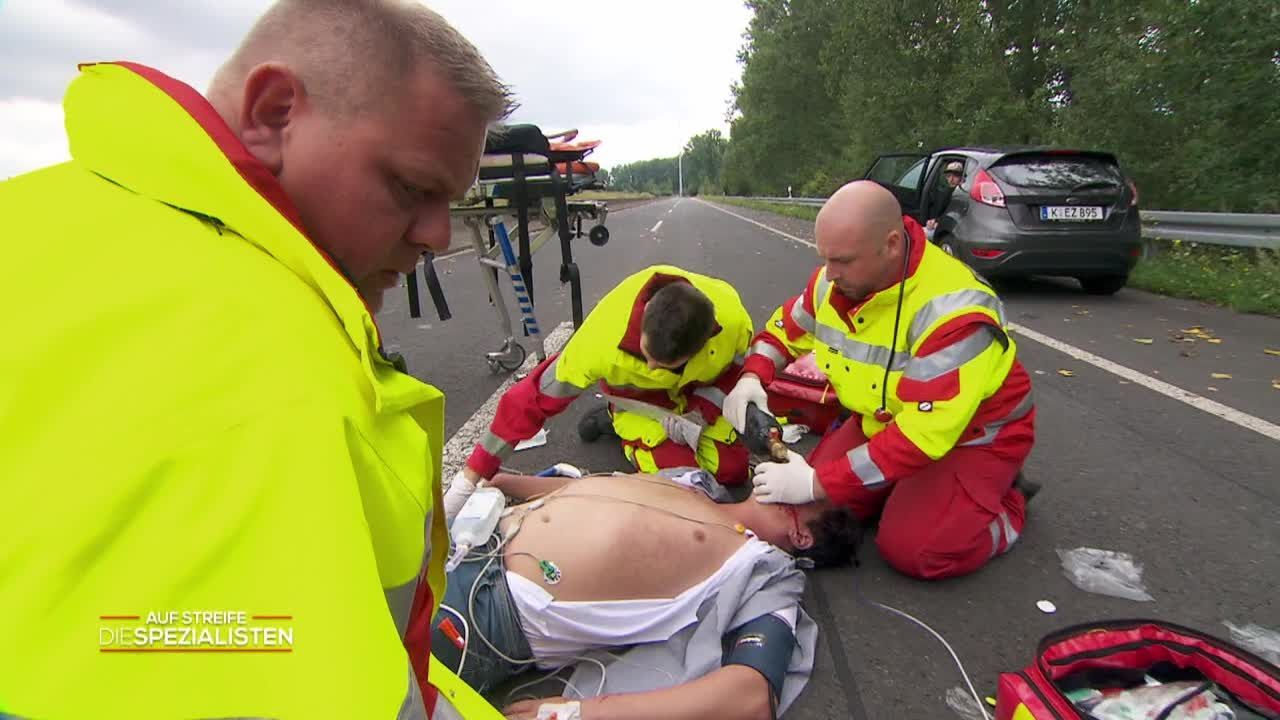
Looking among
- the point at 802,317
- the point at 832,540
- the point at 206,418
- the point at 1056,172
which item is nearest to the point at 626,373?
the point at 802,317

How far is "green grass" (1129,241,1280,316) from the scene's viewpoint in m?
6.25

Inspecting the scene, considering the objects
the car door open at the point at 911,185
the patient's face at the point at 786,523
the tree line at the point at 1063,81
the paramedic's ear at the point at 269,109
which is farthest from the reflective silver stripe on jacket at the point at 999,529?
the tree line at the point at 1063,81

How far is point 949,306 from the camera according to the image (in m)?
2.41

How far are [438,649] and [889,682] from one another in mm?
1230

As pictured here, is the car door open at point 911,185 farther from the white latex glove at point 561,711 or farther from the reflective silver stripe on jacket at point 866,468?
the white latex glove at point 561,711

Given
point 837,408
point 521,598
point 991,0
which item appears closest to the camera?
point 521,598

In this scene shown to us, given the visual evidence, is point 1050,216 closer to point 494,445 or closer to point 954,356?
point 954,356

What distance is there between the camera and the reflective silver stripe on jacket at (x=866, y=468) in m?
2.35

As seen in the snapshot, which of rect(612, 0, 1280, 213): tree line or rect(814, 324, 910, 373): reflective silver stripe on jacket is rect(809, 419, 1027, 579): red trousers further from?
rect(612, 0, 1280, 213): tree line

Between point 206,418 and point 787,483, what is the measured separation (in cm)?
218

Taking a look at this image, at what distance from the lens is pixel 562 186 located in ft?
13.2

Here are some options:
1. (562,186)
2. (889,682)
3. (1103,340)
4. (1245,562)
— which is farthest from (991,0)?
(889,682)

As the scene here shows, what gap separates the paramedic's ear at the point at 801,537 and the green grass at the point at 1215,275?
19.8 feet

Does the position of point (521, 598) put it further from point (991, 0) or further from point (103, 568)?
point (991, 0)
